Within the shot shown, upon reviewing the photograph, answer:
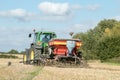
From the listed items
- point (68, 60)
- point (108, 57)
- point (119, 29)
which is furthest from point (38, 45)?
point (119, 29)

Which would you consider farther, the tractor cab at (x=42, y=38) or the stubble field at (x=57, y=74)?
the tractor cab at (x=42, y=38)

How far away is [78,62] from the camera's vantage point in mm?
27547

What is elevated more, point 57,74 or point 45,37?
point 45,37

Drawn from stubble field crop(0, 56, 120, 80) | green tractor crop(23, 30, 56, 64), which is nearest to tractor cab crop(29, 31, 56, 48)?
green tractor crop(23, 30, 56, 64)

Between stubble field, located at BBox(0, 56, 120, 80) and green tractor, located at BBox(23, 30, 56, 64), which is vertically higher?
green tractor, located at BBox(23, 30, 56, 64)

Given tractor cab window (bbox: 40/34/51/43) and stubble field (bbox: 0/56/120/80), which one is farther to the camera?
tractor cab window (bbox: 40/34/51/43)

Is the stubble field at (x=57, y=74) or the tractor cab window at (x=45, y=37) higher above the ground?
the tractor cab window at (x=45, y=37)

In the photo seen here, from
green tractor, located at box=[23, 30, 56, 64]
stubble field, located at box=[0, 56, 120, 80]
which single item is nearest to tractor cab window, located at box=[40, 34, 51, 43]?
green tractor, located at box=[23, 30, 56, 64]

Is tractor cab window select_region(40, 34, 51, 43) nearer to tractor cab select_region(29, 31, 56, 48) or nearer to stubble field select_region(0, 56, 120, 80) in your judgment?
tractor cab select_region(29, 31, 56, 48)

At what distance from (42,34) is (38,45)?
1.04m

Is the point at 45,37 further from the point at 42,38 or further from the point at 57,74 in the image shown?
the point at 57,74

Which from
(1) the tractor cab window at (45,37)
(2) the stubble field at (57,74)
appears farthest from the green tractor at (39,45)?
(2) the stubble field at (57,74)

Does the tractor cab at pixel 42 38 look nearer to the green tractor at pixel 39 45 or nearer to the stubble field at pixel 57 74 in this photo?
the green tractor at pixel 39 45

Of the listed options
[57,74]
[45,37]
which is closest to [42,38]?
[45,37]
